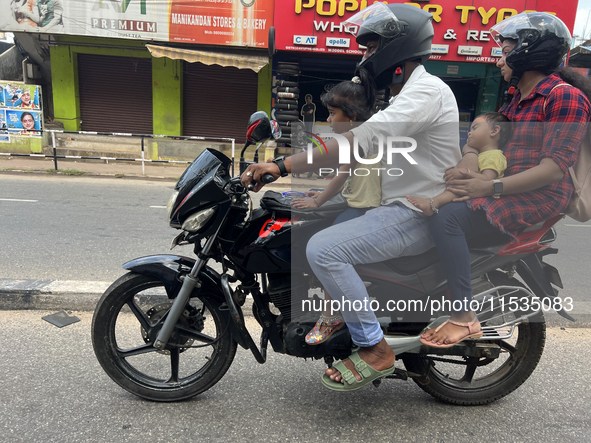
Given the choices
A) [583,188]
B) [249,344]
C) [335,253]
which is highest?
[583,188]

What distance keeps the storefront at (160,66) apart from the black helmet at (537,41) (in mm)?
10846

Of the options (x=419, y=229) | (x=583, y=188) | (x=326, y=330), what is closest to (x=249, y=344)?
(x=326, y=330)

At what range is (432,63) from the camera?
13.0m

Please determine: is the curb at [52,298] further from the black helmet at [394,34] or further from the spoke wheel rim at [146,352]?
the black helmet at [394,34]

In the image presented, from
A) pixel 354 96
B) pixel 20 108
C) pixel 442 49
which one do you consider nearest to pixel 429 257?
pixel 354 96

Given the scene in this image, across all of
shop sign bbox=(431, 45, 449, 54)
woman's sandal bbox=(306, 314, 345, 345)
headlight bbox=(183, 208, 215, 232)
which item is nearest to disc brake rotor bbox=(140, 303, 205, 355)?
headlight bbox=(183, 208, 215, 232)

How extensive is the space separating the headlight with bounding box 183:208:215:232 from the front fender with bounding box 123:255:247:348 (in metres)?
0.26

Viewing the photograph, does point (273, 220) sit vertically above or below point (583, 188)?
below

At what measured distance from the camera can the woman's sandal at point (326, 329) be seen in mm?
2191

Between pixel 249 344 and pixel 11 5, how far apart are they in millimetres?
14430

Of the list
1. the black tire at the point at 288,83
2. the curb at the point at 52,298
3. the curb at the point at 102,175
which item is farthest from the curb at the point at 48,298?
the black tire at the point at 288,83

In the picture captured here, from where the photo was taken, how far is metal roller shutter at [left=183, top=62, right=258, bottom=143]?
14.2 m

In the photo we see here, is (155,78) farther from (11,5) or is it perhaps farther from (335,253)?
(335,253)

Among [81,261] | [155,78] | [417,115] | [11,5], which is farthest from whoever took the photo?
[155,78]
